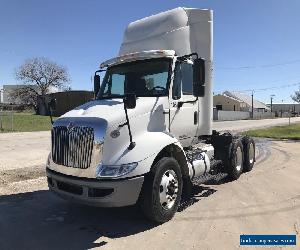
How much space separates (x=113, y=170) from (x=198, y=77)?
268 centimetres

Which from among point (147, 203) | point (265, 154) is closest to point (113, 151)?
point (147, 203)

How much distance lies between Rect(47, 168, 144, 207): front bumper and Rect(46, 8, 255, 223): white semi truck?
0.01 m

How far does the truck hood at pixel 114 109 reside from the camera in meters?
5.89

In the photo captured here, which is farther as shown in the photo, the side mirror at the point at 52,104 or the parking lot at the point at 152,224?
the side mirror at the point at 52,104

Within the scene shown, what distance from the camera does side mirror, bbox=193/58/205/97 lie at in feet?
23.3

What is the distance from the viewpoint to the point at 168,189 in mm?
6379

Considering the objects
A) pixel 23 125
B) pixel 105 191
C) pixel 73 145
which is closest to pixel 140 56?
pixel 73 145

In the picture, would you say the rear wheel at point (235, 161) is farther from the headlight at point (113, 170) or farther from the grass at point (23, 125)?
the grass at point (23, 125)

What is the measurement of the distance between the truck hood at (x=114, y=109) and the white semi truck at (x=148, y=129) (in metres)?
0.02

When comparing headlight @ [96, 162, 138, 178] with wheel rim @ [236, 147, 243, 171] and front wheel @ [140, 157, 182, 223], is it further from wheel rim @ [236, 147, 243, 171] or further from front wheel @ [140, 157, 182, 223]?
wheel rim @ [236, 147, 243, 171]

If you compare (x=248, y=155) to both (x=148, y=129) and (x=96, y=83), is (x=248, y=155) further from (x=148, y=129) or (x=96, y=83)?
(x=148, y=129)

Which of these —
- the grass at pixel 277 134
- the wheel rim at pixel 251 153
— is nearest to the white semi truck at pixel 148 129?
the wheel rim at pixel 251 153

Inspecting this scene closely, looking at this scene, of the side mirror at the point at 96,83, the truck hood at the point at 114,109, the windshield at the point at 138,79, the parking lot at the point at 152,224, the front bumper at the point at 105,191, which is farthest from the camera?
the side mirror at the point at 96,83

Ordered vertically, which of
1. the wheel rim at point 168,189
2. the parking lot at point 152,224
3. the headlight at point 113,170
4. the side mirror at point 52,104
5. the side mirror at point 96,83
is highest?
the side mirror at point 96,83
